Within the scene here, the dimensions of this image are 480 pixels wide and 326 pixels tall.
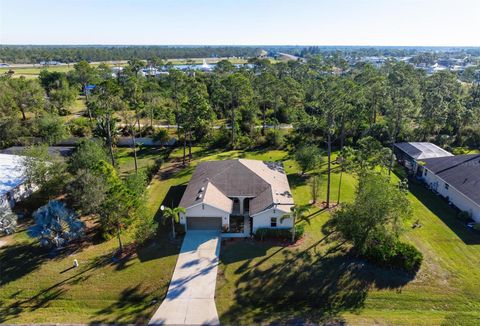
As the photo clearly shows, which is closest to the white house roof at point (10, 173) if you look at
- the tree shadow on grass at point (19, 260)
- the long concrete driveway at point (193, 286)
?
the tree shadow on grass at point (19, 260)

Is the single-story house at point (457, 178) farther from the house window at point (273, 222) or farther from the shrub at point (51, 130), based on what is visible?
the shrub at point (51, 130)

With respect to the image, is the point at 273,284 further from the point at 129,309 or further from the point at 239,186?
the point at 239,186

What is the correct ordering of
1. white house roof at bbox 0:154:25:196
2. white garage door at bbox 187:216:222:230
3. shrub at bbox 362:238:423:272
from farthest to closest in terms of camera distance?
white house roof at bbox 0:154:25:196, white garage door at bbox 187:216:222:230, shrub at bbox 362:238:423:272

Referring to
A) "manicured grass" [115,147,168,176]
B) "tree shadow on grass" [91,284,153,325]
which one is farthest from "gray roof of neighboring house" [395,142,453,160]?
"tree shadow on grass" [91,284,153,325]

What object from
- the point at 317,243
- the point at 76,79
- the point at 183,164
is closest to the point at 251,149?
the point at 183,164

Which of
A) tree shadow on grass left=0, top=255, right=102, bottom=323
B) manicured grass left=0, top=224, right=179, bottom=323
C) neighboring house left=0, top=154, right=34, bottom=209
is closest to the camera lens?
manicured grass left=0, top=224, right=179, bottom=323

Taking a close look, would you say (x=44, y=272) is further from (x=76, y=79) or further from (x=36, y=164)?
(x=76, y=79)

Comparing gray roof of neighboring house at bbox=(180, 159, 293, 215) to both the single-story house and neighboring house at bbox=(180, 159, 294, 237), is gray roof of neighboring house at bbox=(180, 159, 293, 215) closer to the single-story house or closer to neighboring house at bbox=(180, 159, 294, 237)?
neighboring house at bbox=(180, 159, 294, 237)

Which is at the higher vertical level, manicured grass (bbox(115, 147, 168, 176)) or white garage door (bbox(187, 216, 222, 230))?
manicured grass (bbox(115, 147, 168, 176))
